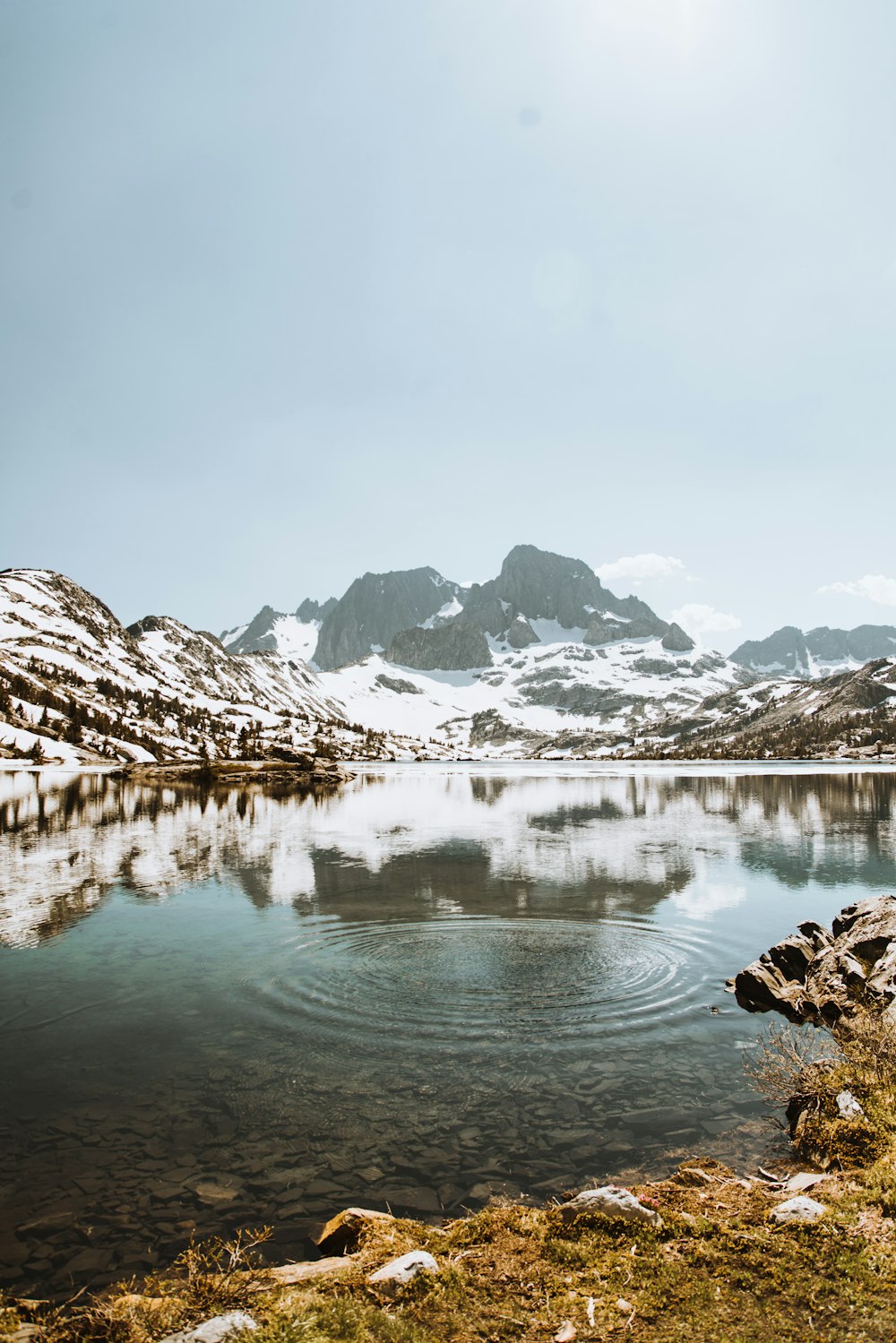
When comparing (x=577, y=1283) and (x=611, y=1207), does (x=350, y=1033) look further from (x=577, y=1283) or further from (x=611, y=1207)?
(x=577, y=1283)

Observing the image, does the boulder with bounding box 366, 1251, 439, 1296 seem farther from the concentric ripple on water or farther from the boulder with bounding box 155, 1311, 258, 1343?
the concentric ripple on water

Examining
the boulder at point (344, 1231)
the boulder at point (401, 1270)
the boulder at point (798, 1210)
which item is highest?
the boulder at point (401, 1270)

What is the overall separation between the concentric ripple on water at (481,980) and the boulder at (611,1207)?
711 centimetres

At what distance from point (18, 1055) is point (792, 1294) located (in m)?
15.5

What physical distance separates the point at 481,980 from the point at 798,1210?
41.8ft

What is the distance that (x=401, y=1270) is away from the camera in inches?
322

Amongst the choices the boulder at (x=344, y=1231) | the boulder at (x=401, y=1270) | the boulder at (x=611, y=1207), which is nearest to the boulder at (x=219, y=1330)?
the boulder at (x=401, y=1270)

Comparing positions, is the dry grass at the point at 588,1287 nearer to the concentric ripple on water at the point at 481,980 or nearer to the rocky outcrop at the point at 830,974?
the concentric ripple on water at the point at 481,980

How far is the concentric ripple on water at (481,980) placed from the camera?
17531 mm

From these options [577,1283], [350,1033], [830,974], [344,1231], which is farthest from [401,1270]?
[830,974]

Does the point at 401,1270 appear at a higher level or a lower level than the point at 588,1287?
higher

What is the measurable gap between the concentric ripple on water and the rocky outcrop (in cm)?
174

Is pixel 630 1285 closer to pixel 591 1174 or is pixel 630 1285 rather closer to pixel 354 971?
pixel 591 1174

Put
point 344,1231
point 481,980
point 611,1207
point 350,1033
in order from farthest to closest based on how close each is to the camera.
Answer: point 481,980
point 350,1033
point 611,1207
point 344,1231
